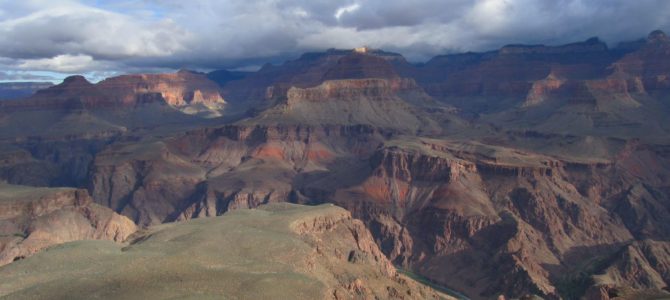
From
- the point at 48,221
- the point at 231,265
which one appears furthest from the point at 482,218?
the point at 48,221

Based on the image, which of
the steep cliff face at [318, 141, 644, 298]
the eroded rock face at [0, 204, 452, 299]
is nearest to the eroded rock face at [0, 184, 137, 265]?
the eroded rock face at [0, 204, 452, 299]

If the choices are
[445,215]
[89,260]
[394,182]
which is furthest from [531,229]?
[89,260]

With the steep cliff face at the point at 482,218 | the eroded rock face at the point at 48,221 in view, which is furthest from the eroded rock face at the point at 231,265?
the eroded rock face at the point at 48,221

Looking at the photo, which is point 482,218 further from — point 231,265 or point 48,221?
point 48,221

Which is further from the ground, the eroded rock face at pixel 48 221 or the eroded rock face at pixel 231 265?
the eroded rock face at pixel 231 265

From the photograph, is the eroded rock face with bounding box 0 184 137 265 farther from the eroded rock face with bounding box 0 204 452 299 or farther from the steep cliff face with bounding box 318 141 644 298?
the steep cliff face with bounding box 318 141 644 298

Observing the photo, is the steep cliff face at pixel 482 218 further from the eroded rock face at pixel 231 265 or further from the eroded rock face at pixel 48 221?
the eroded rock face at pixel 48 221
